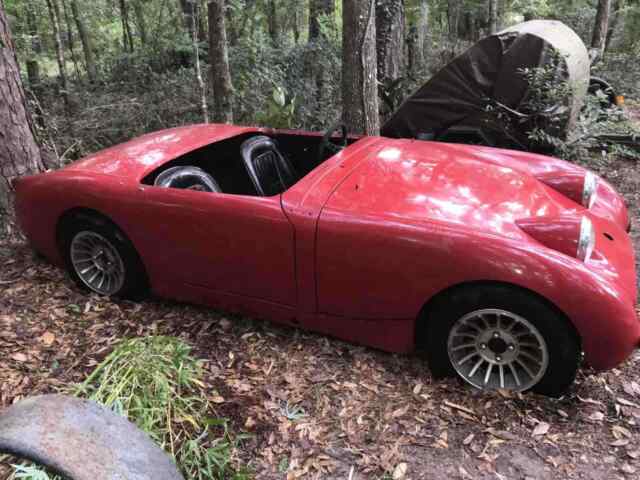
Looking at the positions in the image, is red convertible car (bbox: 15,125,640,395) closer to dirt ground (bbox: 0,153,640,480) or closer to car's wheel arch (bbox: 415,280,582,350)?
car's wheel arch (bbox: 415,280,582,350)

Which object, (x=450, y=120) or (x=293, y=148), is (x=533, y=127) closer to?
(x=450, y=120)

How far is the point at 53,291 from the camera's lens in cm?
381

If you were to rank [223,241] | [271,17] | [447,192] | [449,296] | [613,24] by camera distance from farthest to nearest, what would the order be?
[613,24]
[271,17]
[223,241]
[447,192]
[449,296]

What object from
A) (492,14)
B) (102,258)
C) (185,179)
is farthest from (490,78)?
(492,14)

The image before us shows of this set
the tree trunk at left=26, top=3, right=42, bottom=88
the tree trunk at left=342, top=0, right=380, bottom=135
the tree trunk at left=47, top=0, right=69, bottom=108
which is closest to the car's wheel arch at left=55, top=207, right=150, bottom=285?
the tree trunk at left=342, top=0, right=380, bottom=135

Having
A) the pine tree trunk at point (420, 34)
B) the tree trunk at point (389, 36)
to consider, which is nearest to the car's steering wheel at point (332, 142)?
the tree trunk at point (389, 36)

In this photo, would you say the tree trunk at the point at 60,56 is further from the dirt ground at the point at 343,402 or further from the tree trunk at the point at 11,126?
the dirt ground at the point at 343,402

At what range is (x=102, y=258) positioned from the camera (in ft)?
12.0

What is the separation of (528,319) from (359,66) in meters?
3.56

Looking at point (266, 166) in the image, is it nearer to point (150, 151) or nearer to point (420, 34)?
point (150, 151)

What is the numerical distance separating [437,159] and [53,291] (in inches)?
120

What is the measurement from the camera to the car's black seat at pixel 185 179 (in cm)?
330

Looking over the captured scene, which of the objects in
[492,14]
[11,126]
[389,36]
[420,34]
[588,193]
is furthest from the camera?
[420,34]

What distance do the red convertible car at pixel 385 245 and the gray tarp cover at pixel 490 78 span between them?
2443 mm
